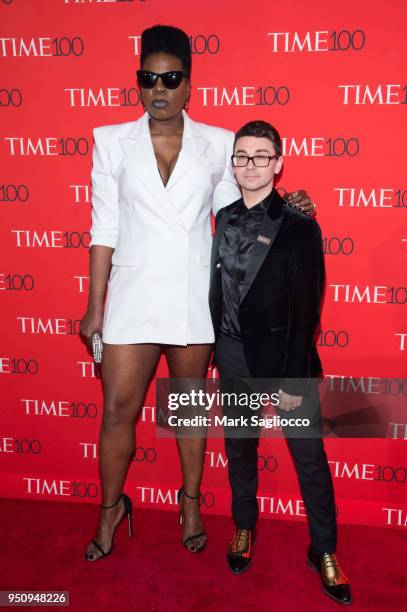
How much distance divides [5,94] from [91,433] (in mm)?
1774

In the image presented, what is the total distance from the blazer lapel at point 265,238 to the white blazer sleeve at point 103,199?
0.62 meters

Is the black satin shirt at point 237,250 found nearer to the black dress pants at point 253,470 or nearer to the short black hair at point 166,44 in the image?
the black dress pants at point 253,470

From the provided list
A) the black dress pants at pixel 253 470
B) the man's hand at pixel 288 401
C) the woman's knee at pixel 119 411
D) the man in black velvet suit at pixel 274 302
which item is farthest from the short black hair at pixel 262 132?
the woman's knee at pixel 119 411

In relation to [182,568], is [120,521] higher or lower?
higher

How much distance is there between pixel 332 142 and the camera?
8.34ft

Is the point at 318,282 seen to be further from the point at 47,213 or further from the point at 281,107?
the point at 47,213

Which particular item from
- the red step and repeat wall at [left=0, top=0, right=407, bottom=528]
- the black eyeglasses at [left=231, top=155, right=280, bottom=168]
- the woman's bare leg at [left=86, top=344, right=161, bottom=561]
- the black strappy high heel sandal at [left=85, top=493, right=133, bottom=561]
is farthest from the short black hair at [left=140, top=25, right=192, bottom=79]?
the black strappy high heel sandal at [left=85, top=493, right=133, bottom=561]

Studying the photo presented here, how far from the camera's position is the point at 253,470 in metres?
2.47

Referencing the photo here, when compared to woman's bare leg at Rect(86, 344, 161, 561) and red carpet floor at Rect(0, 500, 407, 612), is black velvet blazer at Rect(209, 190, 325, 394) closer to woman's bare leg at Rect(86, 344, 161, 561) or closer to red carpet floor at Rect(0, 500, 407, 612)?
woman's bare leg at Rect(86, 344, 161, 561)

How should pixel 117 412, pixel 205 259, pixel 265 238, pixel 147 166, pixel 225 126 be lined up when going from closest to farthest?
pixel 265 238
pixel 147 166
pixel 205 259
pixel 117 412
pixel 225 126

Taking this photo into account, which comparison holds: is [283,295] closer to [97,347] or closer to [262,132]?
[262,132]

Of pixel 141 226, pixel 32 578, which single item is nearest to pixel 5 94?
pixel 141 226

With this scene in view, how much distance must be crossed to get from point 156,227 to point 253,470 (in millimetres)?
1138

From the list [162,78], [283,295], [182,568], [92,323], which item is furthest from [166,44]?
[182,568]
